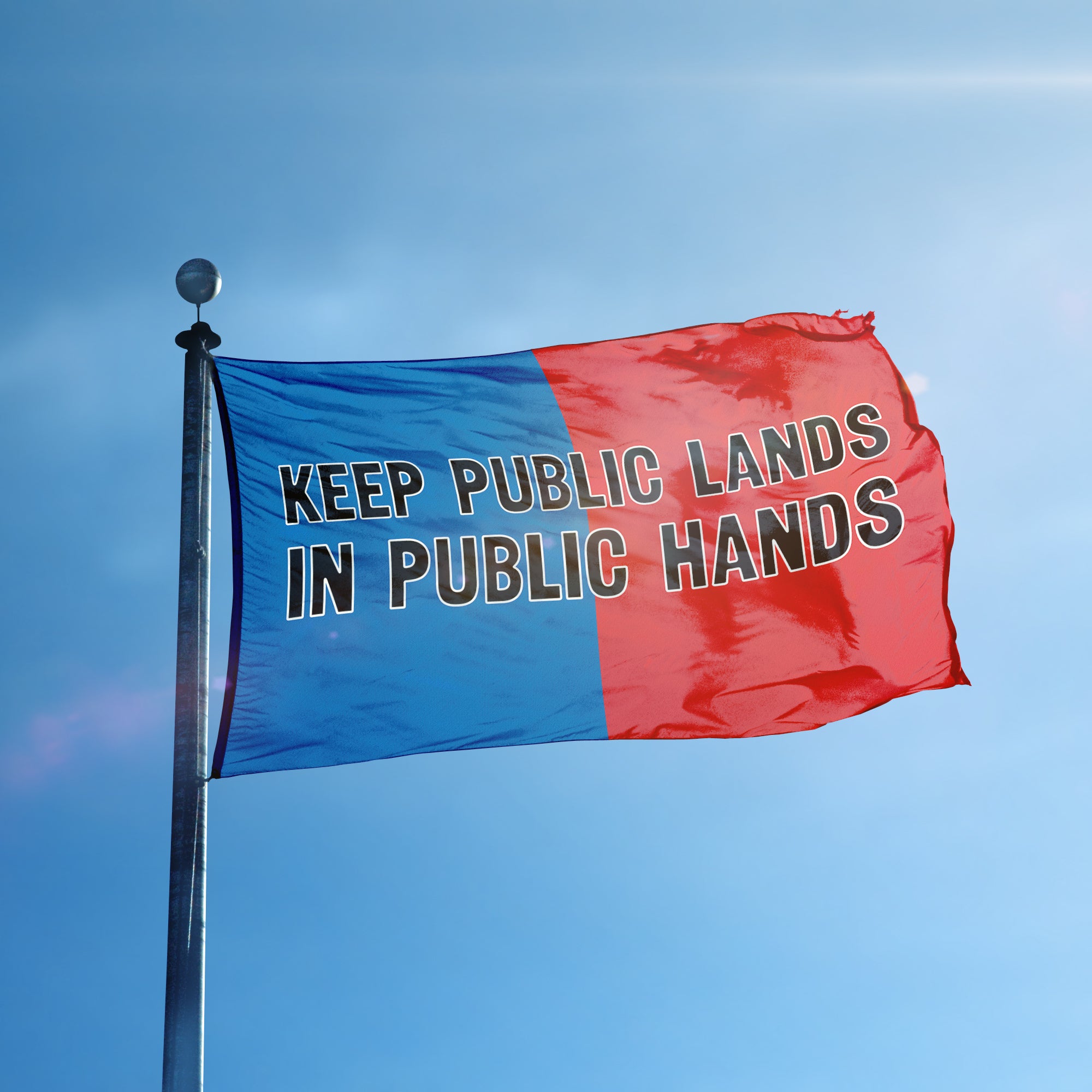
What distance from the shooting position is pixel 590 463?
11250 mm

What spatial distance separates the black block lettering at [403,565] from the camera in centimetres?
1010

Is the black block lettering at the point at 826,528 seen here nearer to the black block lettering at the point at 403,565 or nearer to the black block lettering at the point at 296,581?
the black block lettering at the point at 403,565

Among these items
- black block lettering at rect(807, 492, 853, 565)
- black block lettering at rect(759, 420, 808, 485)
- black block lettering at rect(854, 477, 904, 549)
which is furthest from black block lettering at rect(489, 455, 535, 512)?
black block lettering at rect(854, 477, 904, 549)

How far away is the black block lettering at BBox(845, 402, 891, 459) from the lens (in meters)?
11.5

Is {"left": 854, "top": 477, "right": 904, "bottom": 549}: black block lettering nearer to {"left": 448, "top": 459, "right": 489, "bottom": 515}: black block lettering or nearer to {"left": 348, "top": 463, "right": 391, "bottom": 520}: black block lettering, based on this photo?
{"left": 448, "top": 459, "right": 489, "bottom": 515}: black block lettering

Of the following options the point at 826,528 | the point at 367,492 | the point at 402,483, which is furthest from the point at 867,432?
the point at 367,492

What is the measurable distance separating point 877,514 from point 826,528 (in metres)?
0.51

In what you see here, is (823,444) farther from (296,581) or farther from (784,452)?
(296,581)

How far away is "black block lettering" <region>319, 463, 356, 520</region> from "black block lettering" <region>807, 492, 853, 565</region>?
403 centimetres

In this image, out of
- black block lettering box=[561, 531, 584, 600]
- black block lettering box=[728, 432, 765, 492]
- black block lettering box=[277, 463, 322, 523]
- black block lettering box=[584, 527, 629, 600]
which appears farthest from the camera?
black block lettering box=[728, 432, 765, 492]

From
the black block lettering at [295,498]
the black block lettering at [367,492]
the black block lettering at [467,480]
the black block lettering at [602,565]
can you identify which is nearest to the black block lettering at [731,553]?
the black block lettering at [602,565]

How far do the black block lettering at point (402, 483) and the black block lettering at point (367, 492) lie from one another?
0.10 metres

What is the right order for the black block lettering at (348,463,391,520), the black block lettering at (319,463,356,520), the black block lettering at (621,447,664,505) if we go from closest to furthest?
the black block lettering at (319,463,356,520), the black block lettering at (348,463,391,520), the black block lettering at (621,447,664,505)

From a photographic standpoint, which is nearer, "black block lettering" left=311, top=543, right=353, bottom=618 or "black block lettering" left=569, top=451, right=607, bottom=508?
"black block lettering" left=311, top=543, right=353, bottom=618
